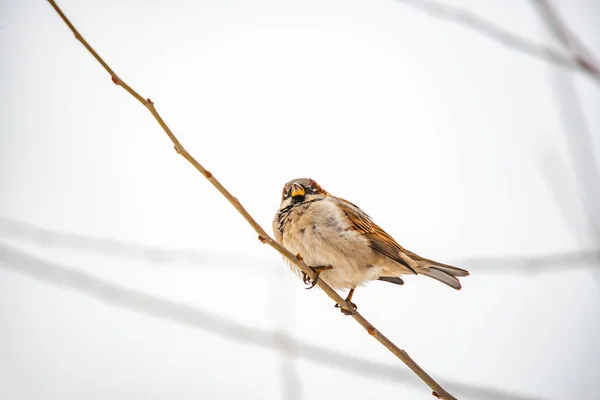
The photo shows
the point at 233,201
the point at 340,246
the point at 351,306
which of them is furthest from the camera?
the point at 340,246

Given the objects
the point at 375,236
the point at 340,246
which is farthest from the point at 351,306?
the point at 375,236

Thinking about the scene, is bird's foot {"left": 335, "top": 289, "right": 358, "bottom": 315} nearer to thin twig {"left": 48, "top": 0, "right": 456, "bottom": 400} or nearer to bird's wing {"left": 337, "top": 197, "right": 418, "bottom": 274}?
thin twig {"left": 48, "top": 0, "right": 456, "bottom": 400}

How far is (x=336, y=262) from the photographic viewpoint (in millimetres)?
4016

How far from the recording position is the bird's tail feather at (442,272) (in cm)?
433

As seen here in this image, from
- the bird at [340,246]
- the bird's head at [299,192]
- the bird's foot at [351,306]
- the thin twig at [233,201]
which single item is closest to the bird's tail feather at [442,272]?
the bird at [340,246]

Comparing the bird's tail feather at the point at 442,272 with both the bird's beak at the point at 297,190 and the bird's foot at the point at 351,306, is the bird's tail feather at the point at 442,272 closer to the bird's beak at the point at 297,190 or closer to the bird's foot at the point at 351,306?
the bird's foot at the point at 351,306

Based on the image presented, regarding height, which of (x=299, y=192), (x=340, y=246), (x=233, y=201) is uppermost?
(x=299, y=192)

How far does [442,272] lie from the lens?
439 centimetres

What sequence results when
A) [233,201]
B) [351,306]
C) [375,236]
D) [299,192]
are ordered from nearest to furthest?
1. [233,201]
2. [351,306]
3. [375,236]
4. [299,192]

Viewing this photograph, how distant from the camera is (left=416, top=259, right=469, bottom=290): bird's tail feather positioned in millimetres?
4332

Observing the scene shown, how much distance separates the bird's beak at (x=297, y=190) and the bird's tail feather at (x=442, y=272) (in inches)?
45.9

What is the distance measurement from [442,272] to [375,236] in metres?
0.65

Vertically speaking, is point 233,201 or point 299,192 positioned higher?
point 299,192

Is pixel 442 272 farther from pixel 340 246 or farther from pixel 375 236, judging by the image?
pixel 340 246
